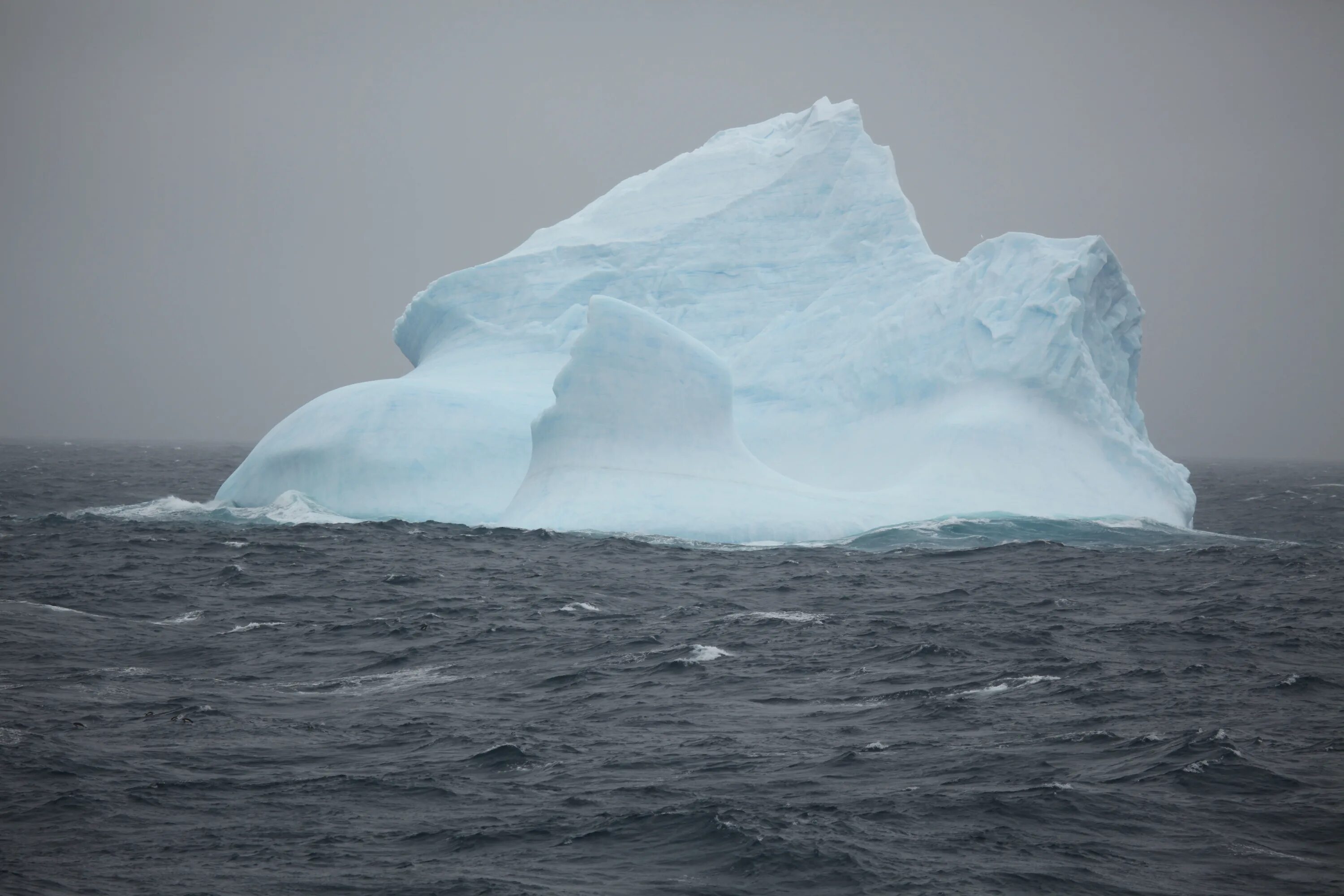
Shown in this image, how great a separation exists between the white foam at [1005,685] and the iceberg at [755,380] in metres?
11.3

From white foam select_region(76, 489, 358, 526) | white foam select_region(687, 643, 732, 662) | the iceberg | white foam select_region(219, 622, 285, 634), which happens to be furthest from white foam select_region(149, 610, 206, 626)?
white foam select_region(76, 489, 358, 526)

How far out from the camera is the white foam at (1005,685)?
1135cm

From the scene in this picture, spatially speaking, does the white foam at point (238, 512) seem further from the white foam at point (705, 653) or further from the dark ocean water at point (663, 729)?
the white foam at point (705, 653)

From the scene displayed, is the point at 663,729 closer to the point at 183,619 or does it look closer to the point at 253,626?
the point at 253,626

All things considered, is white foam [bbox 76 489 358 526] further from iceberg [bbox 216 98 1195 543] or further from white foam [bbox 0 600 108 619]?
white foam [bbox 0 600 108 619]

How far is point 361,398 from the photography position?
88.6 feet

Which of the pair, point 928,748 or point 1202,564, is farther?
point 1202,564

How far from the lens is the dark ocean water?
7.34 meters

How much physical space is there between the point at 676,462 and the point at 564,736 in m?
14.4

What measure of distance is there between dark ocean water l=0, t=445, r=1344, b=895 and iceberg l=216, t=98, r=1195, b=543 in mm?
4621

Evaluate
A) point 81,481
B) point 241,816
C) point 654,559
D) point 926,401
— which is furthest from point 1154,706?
point 81,481

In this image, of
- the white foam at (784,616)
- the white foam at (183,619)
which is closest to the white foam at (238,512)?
the white foam at (183,619)

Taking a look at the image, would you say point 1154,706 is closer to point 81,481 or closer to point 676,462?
point 676,462

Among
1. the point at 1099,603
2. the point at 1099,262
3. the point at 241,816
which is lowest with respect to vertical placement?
the point at 241,816
